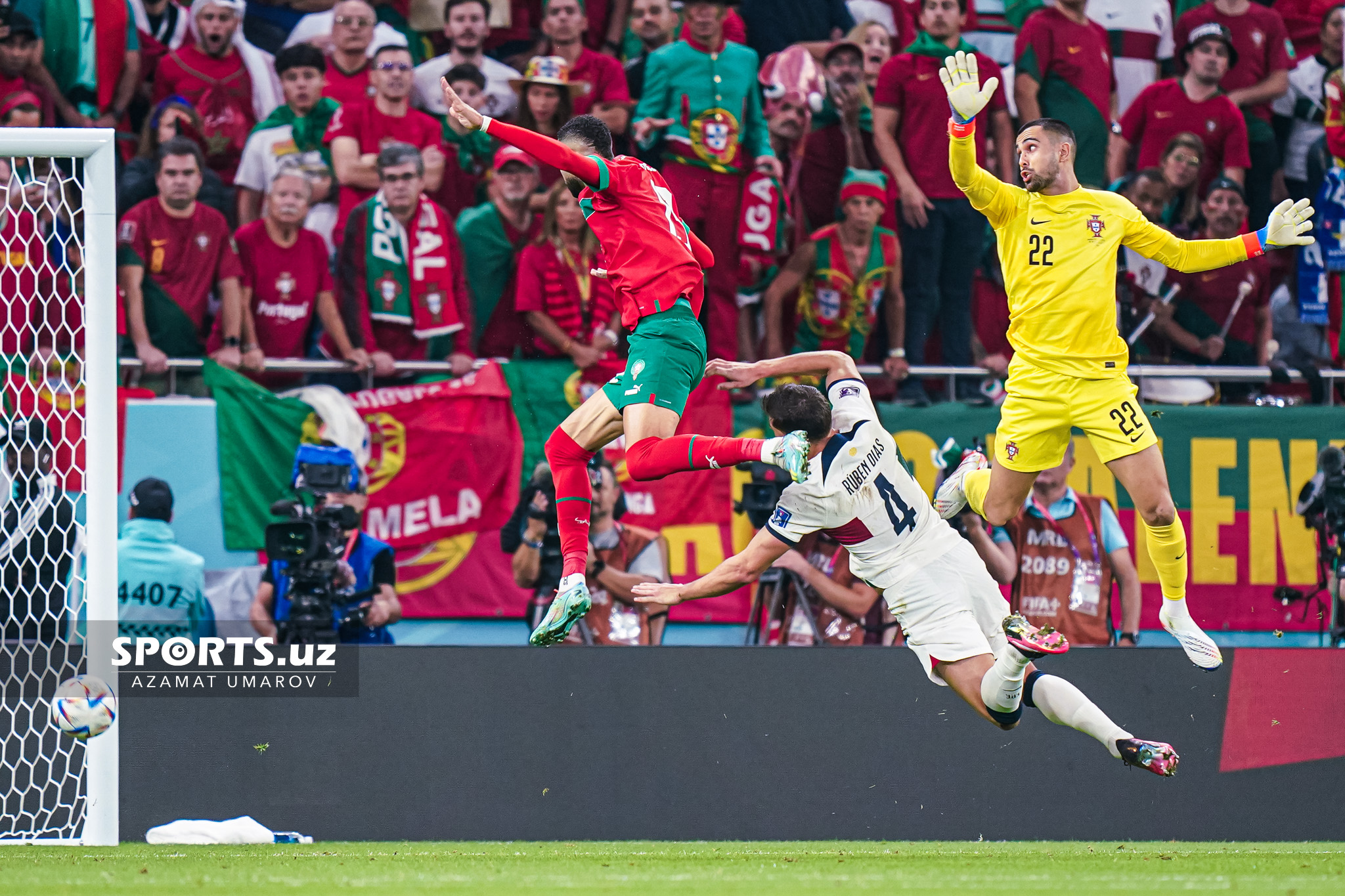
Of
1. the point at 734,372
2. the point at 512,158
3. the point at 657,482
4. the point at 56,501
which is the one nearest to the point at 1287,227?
the point at 734,372

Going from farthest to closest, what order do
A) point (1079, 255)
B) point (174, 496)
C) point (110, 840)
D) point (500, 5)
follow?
point (500, 5), point (174, 496), point (110, 840), point (1079, 255)

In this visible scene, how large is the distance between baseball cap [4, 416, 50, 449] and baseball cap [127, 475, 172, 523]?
2.23 ft

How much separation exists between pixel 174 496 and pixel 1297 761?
690 centimetres

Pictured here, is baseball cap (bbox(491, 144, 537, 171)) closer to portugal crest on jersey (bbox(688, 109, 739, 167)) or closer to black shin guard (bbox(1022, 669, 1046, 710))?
portugal crest on jersey (bbox(688, 109, 739, 167))

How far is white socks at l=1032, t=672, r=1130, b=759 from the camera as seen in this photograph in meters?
7.30

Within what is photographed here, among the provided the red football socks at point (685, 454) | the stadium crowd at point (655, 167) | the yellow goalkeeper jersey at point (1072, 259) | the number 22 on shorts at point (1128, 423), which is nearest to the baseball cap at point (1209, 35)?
the stadium crowd at point (655, 167)

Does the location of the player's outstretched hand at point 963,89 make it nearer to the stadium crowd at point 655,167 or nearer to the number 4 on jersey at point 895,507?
the number 4 on jersey at point 895,507

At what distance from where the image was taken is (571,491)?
7508mm

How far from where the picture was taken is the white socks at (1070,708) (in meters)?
7.30

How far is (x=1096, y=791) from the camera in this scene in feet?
29.5

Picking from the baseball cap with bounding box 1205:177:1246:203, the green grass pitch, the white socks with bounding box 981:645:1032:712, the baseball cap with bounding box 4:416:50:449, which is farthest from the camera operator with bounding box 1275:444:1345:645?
the baseball cap with bounding box 4:416:50:449

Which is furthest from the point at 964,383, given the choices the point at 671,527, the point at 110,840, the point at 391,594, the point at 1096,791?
the point at 110,840

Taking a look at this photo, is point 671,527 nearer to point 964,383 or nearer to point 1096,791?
point 964,383

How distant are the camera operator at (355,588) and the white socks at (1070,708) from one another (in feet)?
12.0
